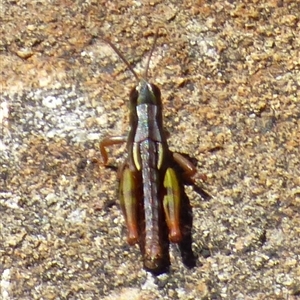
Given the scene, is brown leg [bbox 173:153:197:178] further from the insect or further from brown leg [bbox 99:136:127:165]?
brown leg [bbox 99:136:127:165]

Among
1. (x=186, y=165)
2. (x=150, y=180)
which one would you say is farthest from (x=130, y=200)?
(x=186, y=165)

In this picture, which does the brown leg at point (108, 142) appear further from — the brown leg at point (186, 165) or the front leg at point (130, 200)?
the brown leg at point (186, 165)

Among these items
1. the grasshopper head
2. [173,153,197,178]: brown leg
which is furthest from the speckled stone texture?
the grasshopper head

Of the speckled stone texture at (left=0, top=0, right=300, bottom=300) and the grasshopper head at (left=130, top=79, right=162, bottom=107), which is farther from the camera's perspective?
the grasshopper head at (left=130, top=79, right=162, bottom=107)

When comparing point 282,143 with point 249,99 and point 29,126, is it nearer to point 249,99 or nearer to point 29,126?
point 249,99

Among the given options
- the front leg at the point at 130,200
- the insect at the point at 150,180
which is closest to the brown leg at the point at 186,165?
the insect at the point at 150,180

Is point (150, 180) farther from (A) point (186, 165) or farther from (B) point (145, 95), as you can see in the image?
(B) point (145, 95)
